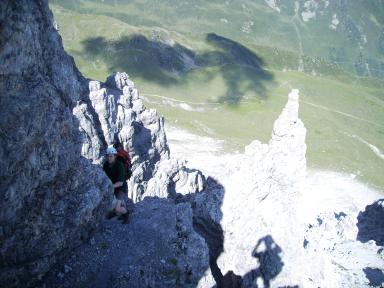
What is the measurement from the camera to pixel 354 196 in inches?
3243

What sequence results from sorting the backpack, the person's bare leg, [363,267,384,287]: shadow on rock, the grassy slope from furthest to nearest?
the grassy slope < [363,267,384,287]: shadow on rock < the person's bare leg < the backpack

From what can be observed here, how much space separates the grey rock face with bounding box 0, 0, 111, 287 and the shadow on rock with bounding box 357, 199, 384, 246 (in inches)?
1693

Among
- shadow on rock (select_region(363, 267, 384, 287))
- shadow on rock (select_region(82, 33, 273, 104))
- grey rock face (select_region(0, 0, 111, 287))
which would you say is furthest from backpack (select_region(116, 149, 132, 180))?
shadow on rock (select_region(82, 33, 273, 104))

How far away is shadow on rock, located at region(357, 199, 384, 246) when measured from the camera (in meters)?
51.8

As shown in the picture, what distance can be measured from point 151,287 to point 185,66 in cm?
17951

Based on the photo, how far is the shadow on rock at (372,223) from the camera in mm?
51844

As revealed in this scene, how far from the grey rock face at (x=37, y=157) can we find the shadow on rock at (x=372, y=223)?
43005 mm

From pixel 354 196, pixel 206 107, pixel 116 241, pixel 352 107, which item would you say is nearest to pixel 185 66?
pixel 206 107

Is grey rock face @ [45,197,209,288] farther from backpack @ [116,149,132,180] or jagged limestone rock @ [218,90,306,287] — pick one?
jagged limestone rock @ [218,90,306,287]

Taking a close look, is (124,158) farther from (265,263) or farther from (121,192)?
(265,263)

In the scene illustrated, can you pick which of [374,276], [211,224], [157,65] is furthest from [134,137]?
[157,65]

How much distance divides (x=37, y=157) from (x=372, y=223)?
5037 cm

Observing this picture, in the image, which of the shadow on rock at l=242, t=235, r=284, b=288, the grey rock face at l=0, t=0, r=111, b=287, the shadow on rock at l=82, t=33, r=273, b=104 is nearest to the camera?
the grey rock face at l=0, t=0, r=111, b=287

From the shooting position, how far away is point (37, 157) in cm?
1641
